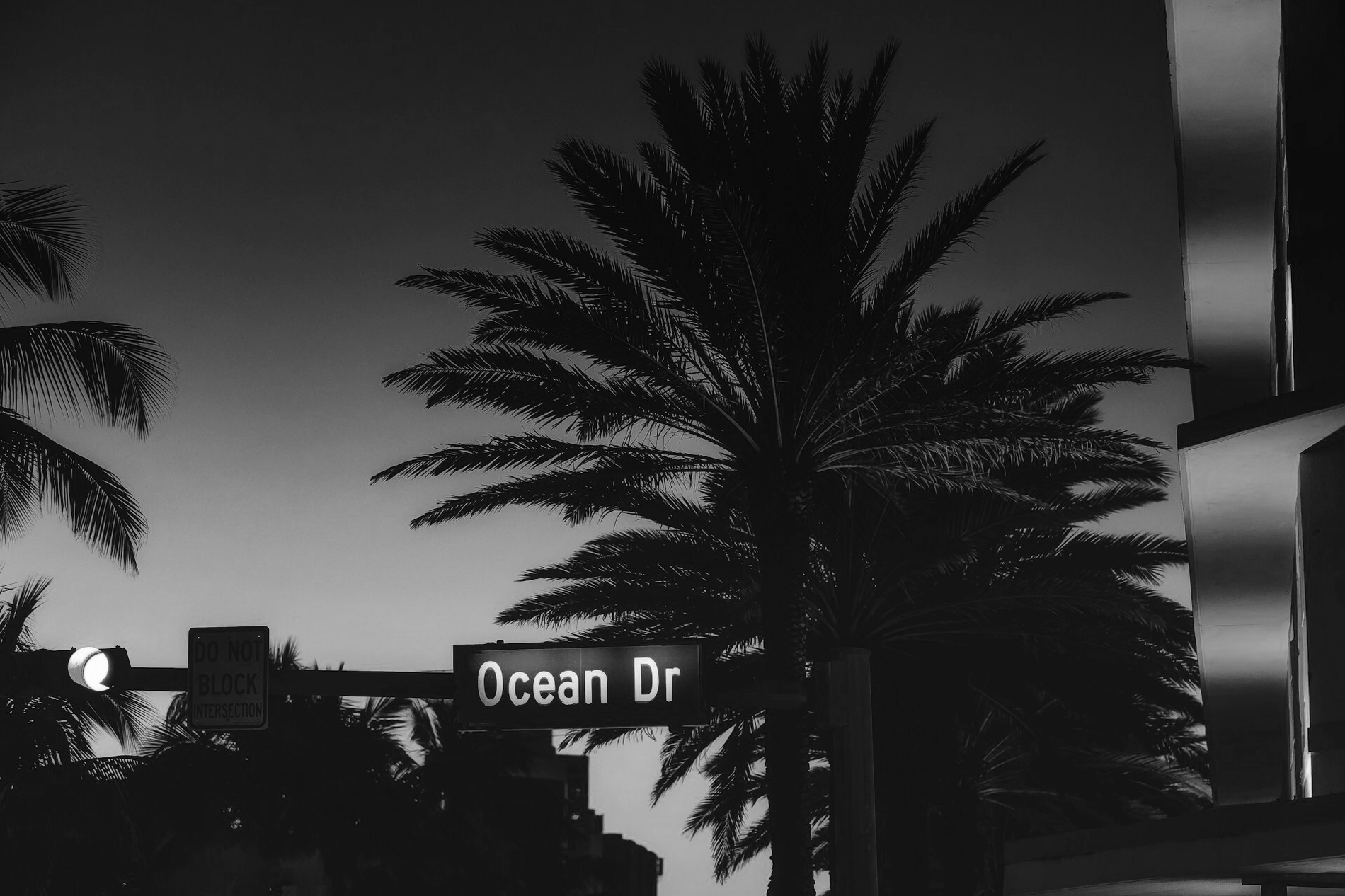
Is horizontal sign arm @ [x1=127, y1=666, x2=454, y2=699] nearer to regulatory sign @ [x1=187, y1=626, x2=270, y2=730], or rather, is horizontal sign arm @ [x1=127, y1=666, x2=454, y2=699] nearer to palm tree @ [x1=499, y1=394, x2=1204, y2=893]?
regulatory sign @ [x1=187, y1=626, x2=270, y2=730]

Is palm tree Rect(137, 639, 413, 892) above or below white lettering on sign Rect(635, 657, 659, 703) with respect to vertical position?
below

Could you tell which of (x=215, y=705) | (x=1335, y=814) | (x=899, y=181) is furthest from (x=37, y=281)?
(x=1335, y=814)

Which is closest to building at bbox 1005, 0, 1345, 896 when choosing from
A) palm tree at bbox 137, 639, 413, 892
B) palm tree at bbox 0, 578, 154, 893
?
palm tree at bbox 0, 578, 154, 893

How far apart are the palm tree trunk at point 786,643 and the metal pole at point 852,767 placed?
256 centimetres

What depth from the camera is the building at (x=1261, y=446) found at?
25.7ft

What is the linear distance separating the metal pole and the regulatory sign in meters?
4.65

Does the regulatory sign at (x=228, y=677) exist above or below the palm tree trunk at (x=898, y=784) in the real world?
above

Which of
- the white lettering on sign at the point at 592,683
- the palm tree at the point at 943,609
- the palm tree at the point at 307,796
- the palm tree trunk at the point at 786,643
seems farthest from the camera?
the palm tree at the point at 307,796

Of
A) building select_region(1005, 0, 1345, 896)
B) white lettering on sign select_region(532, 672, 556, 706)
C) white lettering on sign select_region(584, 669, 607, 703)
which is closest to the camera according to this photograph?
building select_region(1005, 0, 1345, 896)

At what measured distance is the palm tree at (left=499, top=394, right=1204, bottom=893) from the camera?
18.9m

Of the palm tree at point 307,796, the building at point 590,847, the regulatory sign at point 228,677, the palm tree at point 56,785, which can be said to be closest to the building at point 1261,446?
the regulatory sign at point 228,677

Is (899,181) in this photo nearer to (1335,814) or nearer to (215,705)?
(215,705)

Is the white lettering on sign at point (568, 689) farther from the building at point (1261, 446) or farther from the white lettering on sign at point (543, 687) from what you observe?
the building at point (1261, 446)

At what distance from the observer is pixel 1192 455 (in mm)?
9508
